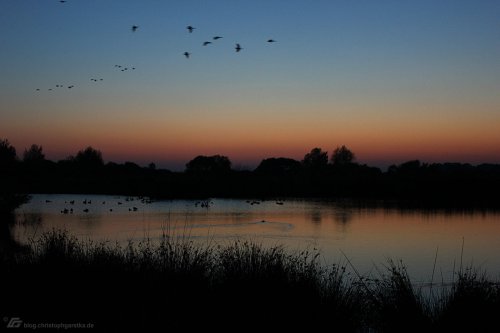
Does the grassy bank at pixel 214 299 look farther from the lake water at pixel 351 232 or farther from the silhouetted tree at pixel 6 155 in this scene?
the silhouetted tree at pixel 6 155

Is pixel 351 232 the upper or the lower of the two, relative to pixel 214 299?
lower

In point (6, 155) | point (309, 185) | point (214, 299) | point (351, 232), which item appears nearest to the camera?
point (214, 299)

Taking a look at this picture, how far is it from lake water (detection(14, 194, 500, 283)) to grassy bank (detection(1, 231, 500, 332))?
15.3ft

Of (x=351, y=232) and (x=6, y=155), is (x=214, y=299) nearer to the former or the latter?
(x=351, y=232)

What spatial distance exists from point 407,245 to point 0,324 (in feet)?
70.2

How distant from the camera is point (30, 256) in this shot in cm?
1047

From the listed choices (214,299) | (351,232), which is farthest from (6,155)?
(214,299)

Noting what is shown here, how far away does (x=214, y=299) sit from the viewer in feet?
28.3

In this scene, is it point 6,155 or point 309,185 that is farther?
point 309,185

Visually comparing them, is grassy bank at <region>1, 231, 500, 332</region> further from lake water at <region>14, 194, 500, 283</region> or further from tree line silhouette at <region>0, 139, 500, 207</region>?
tree line silhouette at <region>0, 139, 500, 207</region>

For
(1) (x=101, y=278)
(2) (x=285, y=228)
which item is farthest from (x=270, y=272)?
(2) (x=285, y=228)

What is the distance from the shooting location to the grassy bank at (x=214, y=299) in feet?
26.0

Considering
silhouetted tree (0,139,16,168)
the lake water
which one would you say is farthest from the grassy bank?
silhouetted tree (0,139,16,168)

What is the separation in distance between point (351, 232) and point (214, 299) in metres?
23.8
